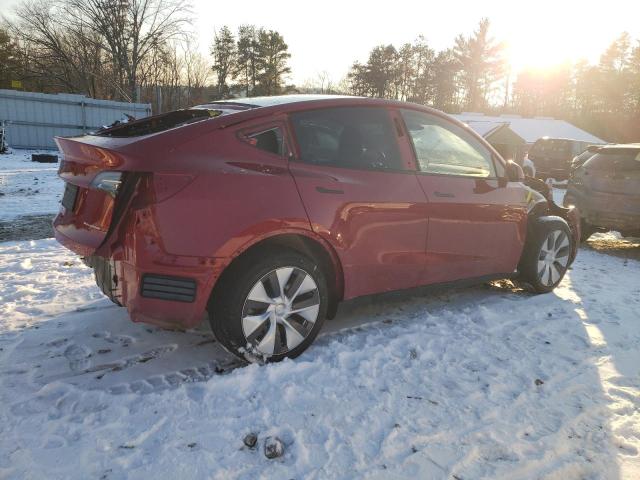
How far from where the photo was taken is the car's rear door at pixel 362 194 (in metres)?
3.06

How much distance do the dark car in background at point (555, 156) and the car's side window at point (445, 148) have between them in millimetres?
17427

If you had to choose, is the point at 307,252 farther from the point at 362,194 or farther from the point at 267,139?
the point at 267,139

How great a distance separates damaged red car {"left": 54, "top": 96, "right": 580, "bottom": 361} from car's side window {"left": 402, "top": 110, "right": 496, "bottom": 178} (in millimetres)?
16

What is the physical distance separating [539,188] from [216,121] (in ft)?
11.8

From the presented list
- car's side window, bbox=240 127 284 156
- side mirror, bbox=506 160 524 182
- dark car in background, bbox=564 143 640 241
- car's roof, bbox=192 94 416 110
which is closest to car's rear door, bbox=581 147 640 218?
dark car in background, bbox=564 143 640 241

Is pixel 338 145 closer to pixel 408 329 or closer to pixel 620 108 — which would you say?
pixel 408 329

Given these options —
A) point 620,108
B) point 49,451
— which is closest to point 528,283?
point 49,451

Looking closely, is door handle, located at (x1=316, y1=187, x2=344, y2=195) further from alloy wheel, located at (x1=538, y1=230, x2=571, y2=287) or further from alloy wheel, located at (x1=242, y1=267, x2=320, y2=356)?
alloy wheel, located at (x1=538, y1=230, x2=571, y2=287)

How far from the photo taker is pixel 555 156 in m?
20.0

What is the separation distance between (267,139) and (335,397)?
5.02ft

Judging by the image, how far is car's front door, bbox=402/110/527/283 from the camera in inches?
145

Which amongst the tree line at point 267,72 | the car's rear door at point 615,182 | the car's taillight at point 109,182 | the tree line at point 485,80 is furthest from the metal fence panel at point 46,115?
the tree line at point 485,80

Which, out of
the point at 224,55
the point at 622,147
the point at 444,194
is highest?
the point at 224,55

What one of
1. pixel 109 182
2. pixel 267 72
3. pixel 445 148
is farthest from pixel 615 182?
pixel 267 72
